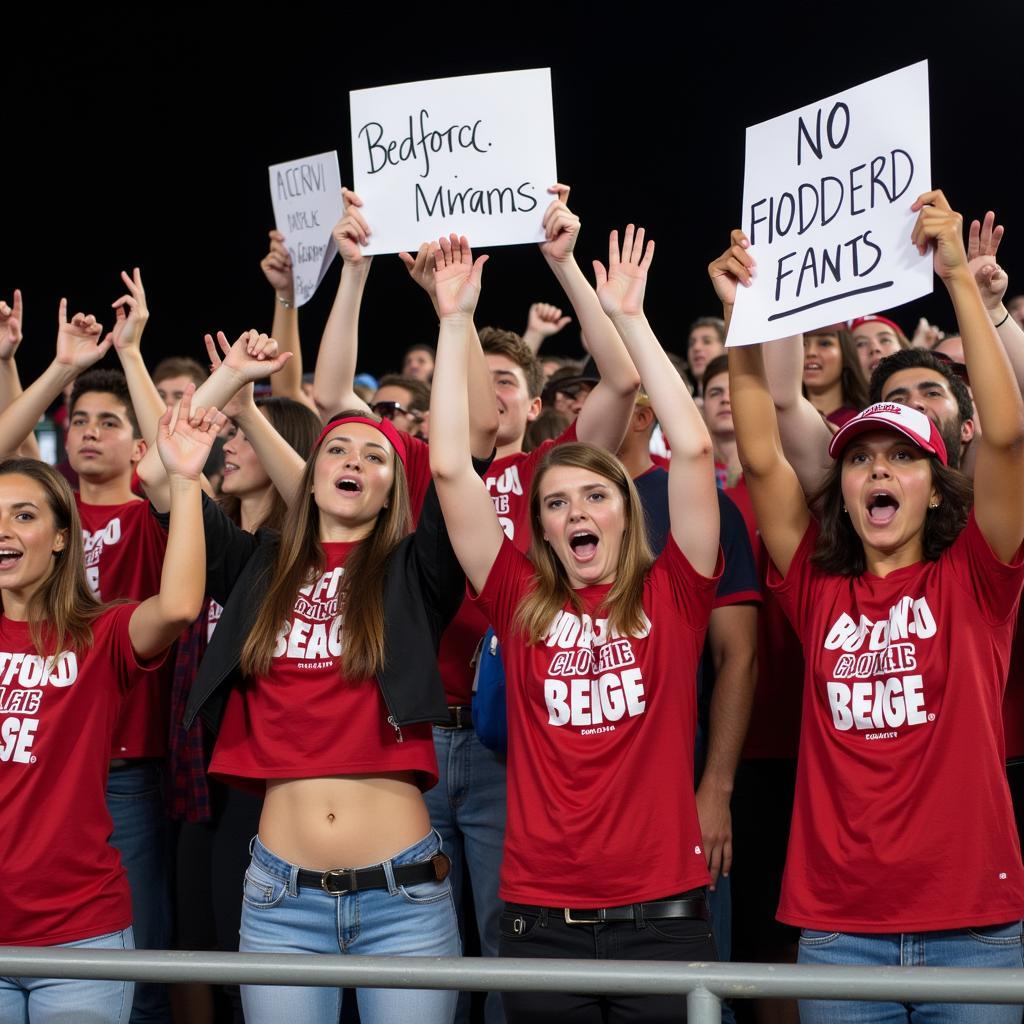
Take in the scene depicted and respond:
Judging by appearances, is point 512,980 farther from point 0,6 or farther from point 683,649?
point 0,6

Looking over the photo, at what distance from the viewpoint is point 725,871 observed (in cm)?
285

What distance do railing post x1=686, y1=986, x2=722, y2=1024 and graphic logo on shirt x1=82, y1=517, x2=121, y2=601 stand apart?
2204 millimetres

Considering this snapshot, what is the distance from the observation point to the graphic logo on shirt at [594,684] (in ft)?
8.20

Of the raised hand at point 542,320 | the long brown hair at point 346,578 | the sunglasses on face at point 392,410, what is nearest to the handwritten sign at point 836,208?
the long brown hair at point 346,578

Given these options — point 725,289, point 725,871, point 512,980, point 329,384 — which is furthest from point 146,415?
point 512,980

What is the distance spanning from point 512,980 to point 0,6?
7718 mm

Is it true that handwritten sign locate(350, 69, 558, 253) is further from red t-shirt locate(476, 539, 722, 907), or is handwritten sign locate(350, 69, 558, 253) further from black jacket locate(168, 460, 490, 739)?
red t-shirt locate(476, 539, 722, 907)

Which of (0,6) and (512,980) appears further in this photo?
(0,6)

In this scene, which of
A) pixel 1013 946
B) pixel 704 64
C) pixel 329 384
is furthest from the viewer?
pixel 704 64

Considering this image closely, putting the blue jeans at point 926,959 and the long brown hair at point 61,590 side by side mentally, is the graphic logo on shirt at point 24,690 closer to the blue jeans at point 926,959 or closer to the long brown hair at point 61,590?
the long brown hair at point 61,590

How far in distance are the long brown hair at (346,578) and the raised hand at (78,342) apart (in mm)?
890

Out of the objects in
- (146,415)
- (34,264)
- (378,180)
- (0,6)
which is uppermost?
(0,6)

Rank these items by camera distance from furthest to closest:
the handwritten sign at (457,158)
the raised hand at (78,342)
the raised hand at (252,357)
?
the raised hand at (78,342)
the handwritten sign at (457,158)
the raised hand at (252,357)

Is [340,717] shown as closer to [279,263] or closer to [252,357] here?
[252,357]
